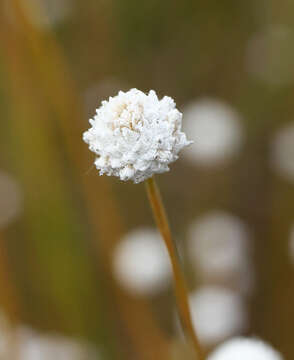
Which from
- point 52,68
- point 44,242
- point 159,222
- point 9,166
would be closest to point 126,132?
point 159,222

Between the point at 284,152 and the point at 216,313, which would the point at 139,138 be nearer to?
the point at 216,313

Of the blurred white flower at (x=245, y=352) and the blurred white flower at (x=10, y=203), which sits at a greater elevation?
the blurred white flower at (x=10, y=203)

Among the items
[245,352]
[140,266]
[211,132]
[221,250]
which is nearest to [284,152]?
[211,132]

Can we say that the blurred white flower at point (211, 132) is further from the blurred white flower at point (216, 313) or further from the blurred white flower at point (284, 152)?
the blurred white flower at point (216, 313)

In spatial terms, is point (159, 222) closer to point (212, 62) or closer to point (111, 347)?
point (111, 347)

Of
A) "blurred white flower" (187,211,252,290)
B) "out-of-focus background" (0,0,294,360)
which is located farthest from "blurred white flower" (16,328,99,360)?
"blurred white flower" (187,211,252,290)

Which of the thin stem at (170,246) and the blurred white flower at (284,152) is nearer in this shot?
the thin stem at (170,246)

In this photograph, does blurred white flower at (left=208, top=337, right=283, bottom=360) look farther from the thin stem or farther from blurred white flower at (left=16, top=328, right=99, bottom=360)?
blurred white flower at (left=16, top=328, right=99, bottom=360)

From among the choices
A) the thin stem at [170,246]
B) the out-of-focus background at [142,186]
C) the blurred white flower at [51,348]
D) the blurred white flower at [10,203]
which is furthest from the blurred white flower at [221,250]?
the thin stem at [170,246]
